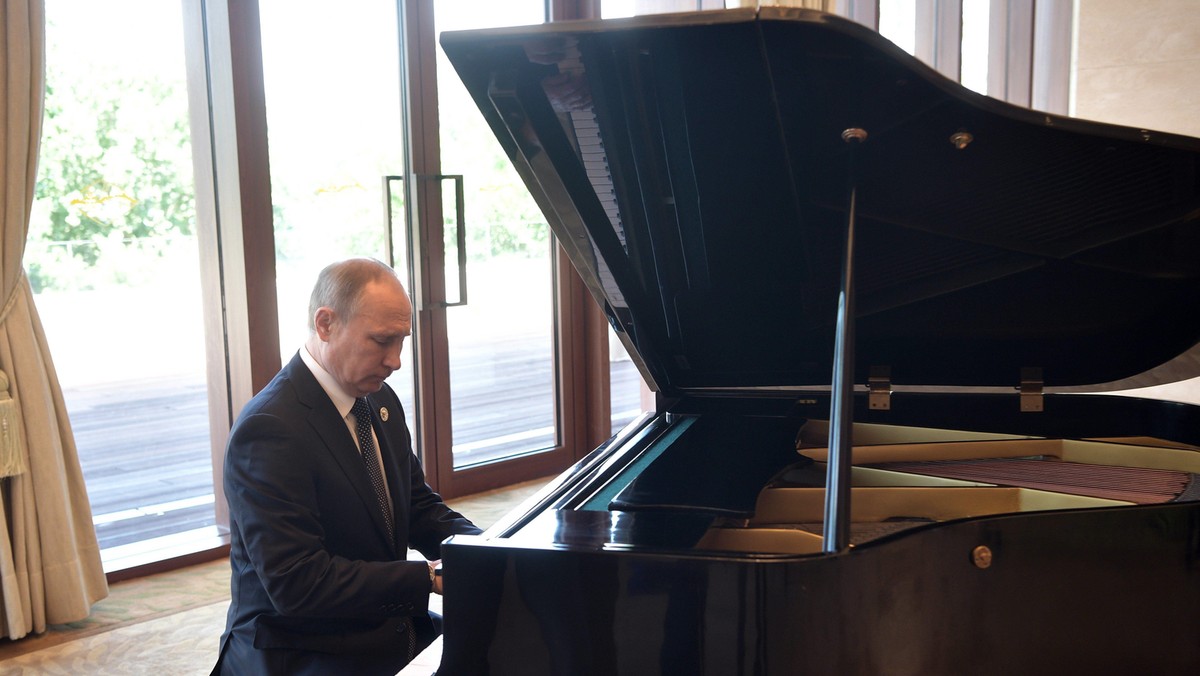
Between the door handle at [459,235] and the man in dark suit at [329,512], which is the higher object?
the door handle at [459,235]

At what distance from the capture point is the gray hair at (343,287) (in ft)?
6.01

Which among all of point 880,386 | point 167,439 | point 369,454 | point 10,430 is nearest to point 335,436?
point 369,454

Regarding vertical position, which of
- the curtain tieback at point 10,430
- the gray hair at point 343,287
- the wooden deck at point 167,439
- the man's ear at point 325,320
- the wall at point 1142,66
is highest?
the wall at point 1142,66

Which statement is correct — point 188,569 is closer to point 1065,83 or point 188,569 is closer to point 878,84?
point 878,84

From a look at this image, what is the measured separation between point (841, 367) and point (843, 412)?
78 millimetres

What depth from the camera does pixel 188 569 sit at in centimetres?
365

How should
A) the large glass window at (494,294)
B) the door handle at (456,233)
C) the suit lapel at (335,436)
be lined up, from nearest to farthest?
the suit lapel at (335,436)
the door handle at (456,233)
the large glass window at (494,294)

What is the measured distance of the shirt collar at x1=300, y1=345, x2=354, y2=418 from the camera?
6.07ft

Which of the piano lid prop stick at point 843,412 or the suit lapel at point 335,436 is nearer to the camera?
the piano lid prop stick at point 843,412

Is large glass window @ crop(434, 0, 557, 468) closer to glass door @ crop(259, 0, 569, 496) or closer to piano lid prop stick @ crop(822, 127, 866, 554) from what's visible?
glass door @ crop(259, 0, 569, 496)

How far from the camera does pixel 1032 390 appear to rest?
85.0 inches

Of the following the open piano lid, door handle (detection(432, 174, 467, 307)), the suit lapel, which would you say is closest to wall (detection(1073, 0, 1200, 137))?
door handle (detection(432, 174, 467, 307))

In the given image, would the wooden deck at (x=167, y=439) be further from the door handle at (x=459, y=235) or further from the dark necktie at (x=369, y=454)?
the dark necktie at (x=369, y=454)

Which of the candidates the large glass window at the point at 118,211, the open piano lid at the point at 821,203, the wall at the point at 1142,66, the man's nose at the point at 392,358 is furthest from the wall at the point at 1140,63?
the man's nose at the point at 392,358
